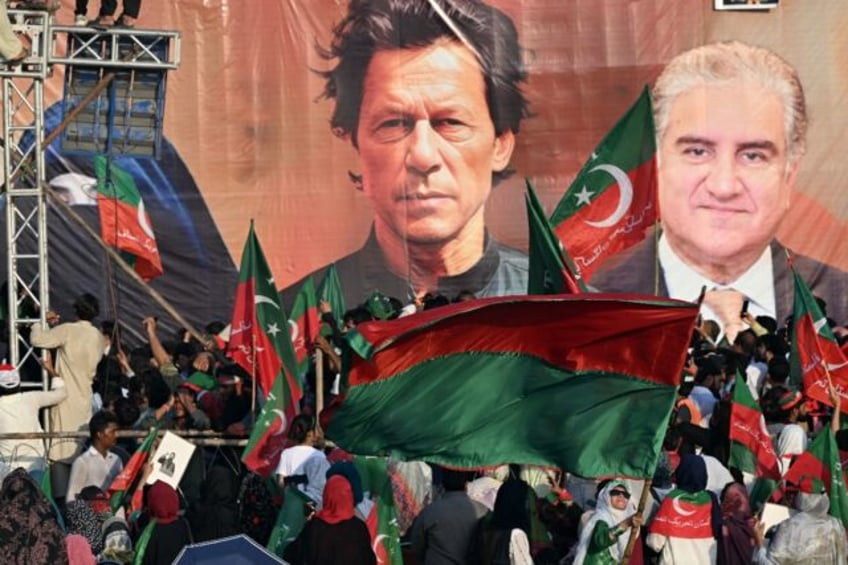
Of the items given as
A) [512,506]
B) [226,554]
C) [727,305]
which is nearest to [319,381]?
[512,506]

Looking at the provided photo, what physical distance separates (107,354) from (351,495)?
15.8 ft

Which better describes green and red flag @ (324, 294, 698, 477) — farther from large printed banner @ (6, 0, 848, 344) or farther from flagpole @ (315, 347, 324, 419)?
large printed banner @ (6, 0, 848, 344)

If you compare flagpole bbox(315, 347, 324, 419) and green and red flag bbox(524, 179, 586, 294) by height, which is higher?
green and red flag bbox(524, 179, 586, 294)

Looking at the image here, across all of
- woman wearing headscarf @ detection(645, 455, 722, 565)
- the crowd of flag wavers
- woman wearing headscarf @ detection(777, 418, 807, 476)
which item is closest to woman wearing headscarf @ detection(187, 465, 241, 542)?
the crowd of flag wavers

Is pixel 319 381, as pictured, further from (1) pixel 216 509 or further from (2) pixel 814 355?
(2) pixel 814 355

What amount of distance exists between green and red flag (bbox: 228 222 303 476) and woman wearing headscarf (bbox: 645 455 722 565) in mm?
2671

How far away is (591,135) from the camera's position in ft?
75.4

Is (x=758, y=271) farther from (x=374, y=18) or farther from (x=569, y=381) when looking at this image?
(x=569, y=381)

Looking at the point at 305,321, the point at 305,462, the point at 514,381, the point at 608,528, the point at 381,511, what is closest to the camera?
the point at 514,381

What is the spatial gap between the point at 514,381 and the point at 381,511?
2.12 metres

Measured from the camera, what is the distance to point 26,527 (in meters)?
12.7

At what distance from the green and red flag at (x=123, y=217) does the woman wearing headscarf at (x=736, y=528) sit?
6.12 metres

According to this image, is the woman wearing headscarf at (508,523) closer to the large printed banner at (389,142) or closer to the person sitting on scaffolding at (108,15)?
the person sitting on scaffolding at (108,15)

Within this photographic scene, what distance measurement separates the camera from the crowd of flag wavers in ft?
45.7
